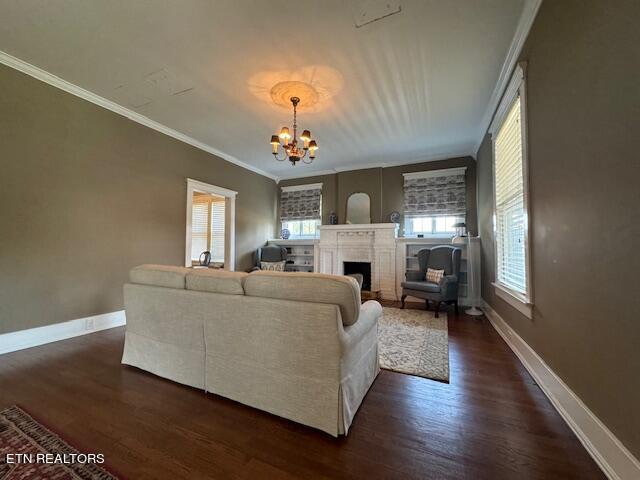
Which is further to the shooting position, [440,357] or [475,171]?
[475,171]

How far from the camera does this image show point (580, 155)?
4.85 ft

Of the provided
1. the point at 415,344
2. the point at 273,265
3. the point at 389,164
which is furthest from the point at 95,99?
the point at 389,164

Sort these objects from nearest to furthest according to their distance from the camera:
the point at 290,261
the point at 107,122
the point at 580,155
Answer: the point at 580,155
the point at 107,122
the point at 290,261

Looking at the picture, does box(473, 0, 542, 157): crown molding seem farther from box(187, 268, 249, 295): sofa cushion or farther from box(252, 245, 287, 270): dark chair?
box(252, 245, 287, 270): dark chair

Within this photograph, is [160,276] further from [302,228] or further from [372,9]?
[302,228]

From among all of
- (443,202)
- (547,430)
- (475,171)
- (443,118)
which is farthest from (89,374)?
(475,171)

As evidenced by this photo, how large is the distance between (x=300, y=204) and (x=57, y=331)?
16.4 feet

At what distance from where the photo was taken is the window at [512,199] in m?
2.29

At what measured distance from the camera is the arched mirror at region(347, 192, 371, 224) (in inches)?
238

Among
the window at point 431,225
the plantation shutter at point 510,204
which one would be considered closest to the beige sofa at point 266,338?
the plantation shutter at point 510,204

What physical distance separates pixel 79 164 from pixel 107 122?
2.39 ft

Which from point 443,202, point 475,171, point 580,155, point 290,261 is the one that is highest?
point 475,171

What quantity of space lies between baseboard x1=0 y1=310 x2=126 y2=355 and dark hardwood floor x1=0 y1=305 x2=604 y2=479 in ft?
1.82

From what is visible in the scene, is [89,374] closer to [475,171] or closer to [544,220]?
[544,220]
